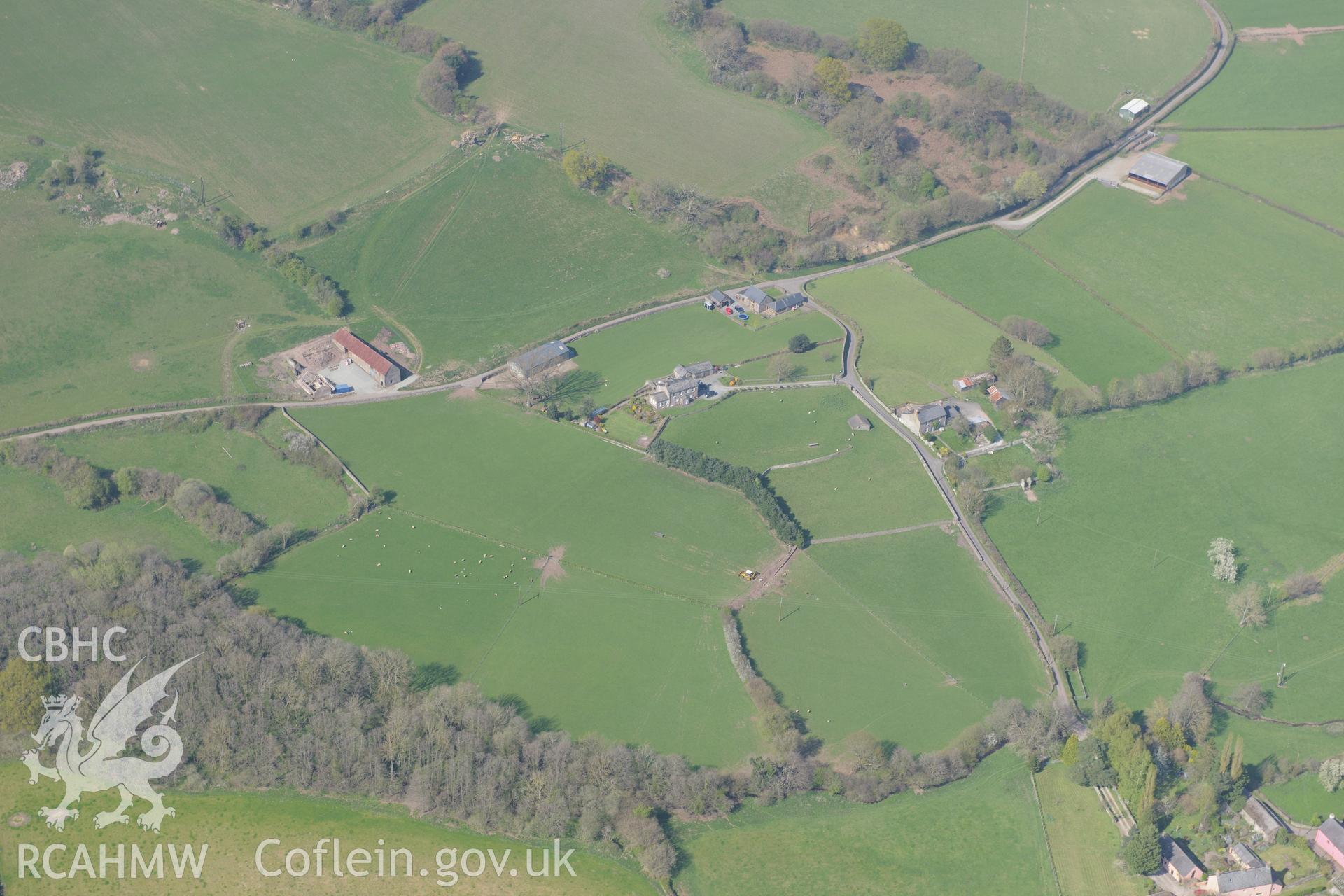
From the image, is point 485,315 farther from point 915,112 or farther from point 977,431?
point 915,112

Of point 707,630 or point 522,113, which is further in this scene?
point 522,113

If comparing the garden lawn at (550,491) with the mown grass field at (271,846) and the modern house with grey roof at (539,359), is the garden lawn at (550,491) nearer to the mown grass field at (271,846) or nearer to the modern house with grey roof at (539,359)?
the modern house with grey roof at (539,359)

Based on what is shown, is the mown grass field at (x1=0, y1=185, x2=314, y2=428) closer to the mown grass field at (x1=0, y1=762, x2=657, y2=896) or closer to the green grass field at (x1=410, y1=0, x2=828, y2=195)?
the green grass field at (x1=410, y1=0, x2=828, y2=195)

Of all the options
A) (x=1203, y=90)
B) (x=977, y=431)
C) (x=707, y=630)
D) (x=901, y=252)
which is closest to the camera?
(x=707, y=630)

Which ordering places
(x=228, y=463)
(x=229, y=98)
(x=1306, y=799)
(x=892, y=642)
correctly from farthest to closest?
(x=229, y=98)
(x=228, y=463)
(x=892, y=642)
(x=1306, y=799)

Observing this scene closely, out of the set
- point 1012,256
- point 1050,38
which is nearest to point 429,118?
point 1012,256

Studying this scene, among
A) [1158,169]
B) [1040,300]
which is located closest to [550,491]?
[1040,300]

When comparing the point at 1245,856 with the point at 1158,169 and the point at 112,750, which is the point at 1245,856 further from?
the point at 1158,169
